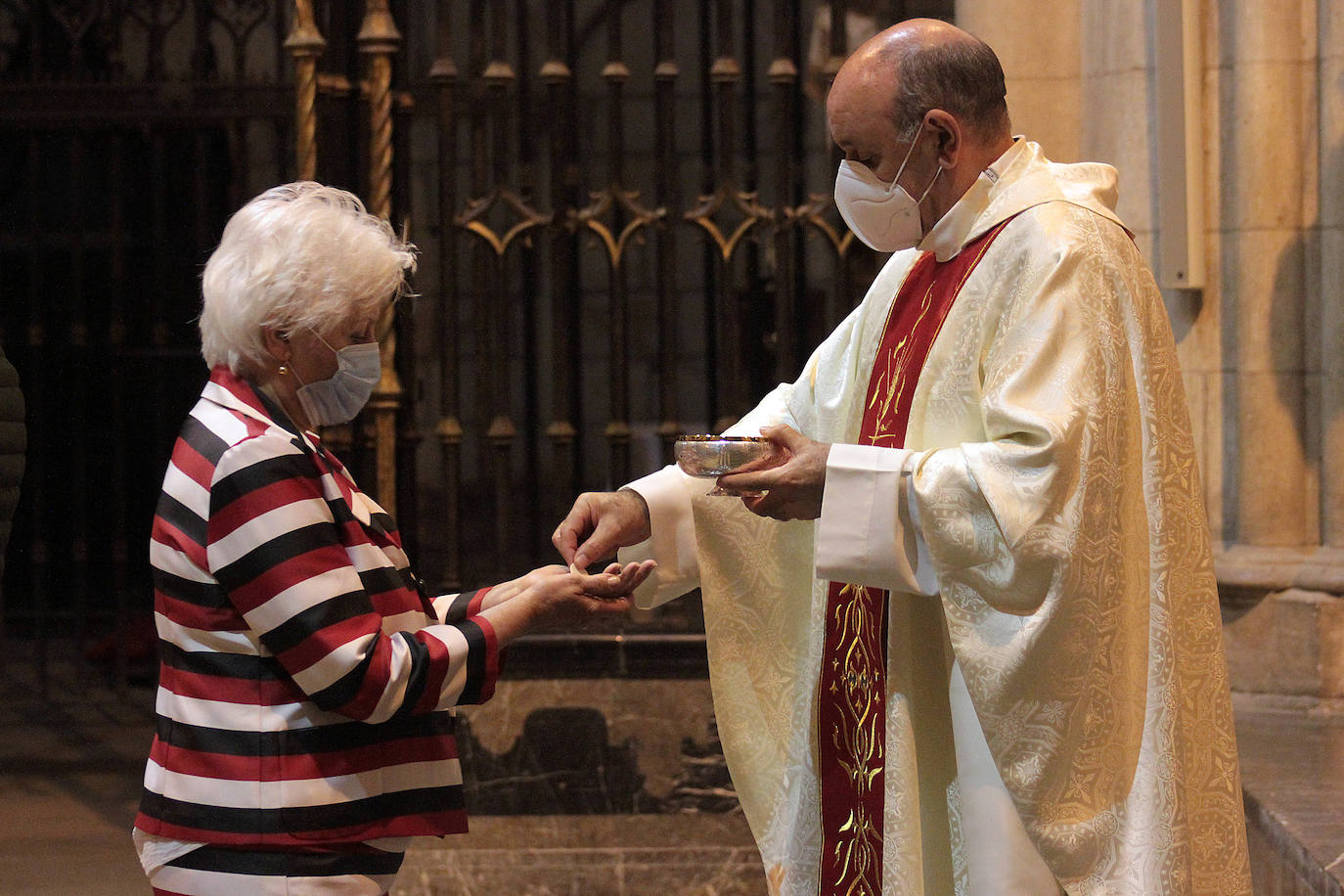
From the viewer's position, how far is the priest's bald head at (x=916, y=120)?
218 cm

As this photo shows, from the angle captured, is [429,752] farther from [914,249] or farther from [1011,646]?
[914,249]

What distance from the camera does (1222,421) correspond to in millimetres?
4027

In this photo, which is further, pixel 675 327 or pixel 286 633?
pixel 675 327

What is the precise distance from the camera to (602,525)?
2369 millimetres

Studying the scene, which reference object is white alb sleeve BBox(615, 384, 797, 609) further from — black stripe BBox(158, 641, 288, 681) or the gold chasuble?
black stripe BBox(158, 641, 288, 681)

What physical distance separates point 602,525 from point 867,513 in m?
0.48

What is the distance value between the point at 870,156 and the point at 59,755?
4.46 metres

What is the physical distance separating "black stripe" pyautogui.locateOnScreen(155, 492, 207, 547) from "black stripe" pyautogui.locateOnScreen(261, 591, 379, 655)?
0.14 metres

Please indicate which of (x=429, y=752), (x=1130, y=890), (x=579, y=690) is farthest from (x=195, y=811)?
(x=579, y=690)

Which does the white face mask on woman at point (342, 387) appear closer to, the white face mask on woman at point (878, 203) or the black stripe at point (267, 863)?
the black stripe at point (267, 863)

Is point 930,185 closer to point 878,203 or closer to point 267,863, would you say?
point 878,203

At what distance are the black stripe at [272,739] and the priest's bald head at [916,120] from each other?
1014mm

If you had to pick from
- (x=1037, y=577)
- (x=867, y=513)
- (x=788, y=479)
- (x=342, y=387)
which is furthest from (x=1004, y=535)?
(x=342, y=387)

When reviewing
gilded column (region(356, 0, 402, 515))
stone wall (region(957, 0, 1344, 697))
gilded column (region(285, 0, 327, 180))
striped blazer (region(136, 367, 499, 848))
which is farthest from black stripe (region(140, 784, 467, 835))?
stone wall (region(957, 0, 1344, 697))
